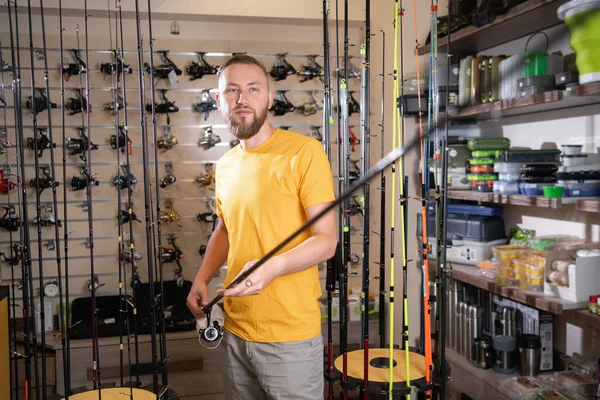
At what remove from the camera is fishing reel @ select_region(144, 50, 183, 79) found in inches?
180

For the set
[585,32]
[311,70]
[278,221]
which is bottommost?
[278,221]

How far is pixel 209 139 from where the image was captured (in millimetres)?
4672

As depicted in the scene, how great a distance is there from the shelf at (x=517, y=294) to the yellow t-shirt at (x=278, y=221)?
130cm

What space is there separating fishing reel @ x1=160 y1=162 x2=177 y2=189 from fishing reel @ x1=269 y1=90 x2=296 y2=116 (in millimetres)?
953

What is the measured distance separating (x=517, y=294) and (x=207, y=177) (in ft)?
8.79

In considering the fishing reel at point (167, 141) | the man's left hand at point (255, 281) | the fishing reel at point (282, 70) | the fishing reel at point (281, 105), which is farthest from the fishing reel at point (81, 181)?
the man's left hand at point (255, 281)

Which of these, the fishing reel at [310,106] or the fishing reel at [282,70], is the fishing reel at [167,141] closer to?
the fishing reel at [282,70]

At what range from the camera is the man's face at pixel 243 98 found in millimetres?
1773

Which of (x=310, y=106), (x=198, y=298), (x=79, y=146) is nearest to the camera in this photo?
(x=198, y=298)

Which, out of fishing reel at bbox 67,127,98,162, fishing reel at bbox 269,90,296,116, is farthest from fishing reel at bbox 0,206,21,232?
fishing reel at bbox 269,90,296,116

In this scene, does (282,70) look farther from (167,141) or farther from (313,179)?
(313,179)

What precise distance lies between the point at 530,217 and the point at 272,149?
205 cm

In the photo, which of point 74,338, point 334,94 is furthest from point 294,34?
point 74,338

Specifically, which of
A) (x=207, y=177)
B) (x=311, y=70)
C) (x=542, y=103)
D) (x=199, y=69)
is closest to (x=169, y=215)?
(x=207, y=177)
